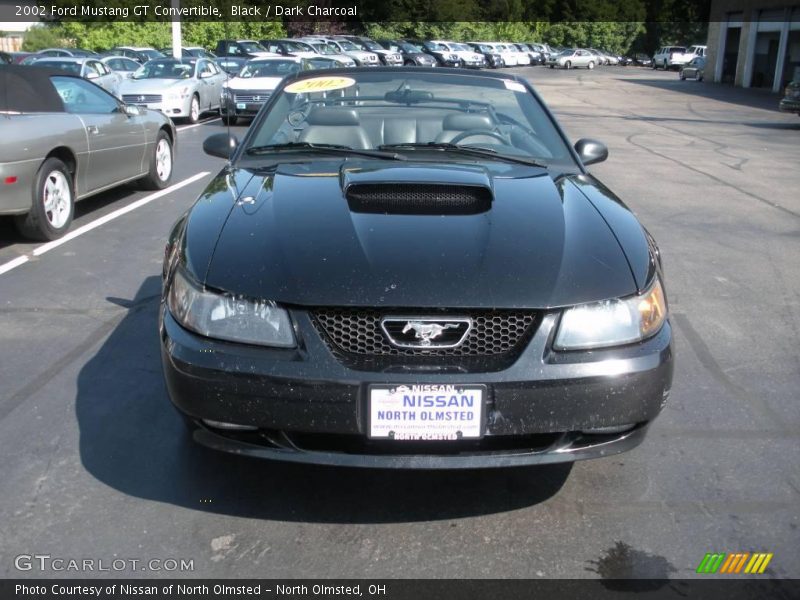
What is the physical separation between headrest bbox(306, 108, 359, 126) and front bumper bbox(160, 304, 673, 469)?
186 centimetres

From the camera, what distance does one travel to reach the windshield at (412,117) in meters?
4.33

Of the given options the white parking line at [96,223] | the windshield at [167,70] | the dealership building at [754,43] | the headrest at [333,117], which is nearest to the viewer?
the headrest at [333,117]

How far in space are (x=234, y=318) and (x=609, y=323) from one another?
4.09 feet

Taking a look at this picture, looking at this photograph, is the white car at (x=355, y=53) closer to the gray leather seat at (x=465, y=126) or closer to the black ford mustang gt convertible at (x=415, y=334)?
the gray leather seat at (x=465, y=126)

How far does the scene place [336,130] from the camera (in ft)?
14.4

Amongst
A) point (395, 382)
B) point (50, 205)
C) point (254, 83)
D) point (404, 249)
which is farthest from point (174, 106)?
point (395, 382)

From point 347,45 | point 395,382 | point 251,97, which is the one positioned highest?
point 347,45

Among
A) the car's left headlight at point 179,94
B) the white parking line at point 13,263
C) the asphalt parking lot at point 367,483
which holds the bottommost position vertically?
the white parking line at point 13,263

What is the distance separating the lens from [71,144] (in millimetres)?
7492

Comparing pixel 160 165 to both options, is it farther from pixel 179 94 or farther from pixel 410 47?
pixel 410 47

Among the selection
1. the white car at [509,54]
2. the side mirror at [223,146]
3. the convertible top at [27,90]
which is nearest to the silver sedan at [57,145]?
the convertible top at [27,90]

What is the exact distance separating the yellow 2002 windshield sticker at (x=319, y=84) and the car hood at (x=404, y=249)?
121 cm

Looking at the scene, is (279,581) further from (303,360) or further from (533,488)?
(533,488)

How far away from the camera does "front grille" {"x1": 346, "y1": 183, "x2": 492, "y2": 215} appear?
130 inches
